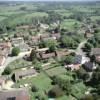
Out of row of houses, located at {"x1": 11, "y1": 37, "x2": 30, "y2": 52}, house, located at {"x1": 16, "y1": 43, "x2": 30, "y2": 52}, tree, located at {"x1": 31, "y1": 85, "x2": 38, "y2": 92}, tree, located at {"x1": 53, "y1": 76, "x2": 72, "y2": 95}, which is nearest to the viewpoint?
tree, located at {"x1": 53, "y1": 76, "x2": 72, "y2": 95}

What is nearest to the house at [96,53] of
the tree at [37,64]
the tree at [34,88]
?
the tree at [37,64]

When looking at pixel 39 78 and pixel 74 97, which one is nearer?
pixel 74 97

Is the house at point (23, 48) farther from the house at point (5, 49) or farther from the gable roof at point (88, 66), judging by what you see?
the gable roof at point (88, 66)

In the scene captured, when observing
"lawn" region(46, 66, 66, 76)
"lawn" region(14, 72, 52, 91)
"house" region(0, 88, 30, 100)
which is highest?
"house" region(0, 88, 30, 100)

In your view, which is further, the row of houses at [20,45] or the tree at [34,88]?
the row of houses at [20,45]

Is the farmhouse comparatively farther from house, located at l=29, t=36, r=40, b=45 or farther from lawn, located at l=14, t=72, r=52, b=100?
house, located at l=29, t=36, r=40, b=45

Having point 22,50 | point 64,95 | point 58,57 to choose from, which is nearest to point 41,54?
point 58,57

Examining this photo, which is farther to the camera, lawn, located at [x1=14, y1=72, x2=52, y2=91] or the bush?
lawn, located at [x1=14, y1=72, x2=52, y2=91]

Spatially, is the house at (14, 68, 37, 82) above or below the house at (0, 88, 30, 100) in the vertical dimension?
below

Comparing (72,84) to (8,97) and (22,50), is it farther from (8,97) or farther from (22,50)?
(22,50)

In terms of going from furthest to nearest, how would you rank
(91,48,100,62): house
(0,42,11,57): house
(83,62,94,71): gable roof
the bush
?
(0,42,11,57): house
(91,48,100,62): house
(83,62,94,71): gable roof
the bush

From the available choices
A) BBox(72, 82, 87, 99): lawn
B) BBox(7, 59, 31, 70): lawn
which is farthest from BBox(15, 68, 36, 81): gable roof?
BBox(72, 82, 87, 99): lawn
